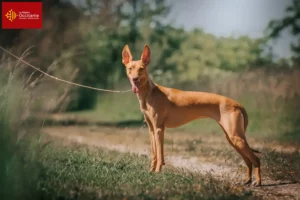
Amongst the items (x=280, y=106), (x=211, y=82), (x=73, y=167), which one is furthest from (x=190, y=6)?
(x=73, y=167)

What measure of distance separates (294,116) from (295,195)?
4.04m

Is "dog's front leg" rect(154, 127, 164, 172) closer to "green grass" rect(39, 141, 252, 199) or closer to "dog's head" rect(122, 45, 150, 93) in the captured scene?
"green grass" rect(39, 141, 252, 199)

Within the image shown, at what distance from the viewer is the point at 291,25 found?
26.4 feet

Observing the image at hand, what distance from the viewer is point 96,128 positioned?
8.38 meters

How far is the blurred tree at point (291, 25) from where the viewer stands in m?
7.68

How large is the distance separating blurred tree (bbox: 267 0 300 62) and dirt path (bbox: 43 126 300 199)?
2.22 meters

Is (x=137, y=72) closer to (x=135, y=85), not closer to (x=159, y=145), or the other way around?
(x=135, y=85)

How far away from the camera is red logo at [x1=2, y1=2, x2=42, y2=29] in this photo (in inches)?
232

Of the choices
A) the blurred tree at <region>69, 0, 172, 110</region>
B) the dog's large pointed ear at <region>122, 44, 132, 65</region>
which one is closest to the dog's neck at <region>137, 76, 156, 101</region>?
the dog's large pointed ear at <region>122, 44, 132, 65</region>

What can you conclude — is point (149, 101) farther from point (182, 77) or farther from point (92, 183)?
point (182, 77)

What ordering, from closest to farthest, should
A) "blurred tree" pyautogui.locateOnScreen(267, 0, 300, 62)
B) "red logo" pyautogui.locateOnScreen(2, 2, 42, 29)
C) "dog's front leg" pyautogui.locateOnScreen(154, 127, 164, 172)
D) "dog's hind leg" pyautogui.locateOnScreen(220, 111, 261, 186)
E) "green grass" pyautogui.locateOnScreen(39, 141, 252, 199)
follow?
"green grass" pyautogui.locateOnScreen(39, 141, 252, 199), "dog's hind leg" pyautogui.locateOnScreen(220, 111, 261, 186), "dog's front leg" pyautogui.locateOnScreen(154, 127, 164, 172), "red logo" pyautogui.locateOnScreen(2, 2, 42, 29), "blurred tree" pyautogui.locateOnScreen(267, 0, 300, 62)

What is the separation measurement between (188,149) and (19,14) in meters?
3.11

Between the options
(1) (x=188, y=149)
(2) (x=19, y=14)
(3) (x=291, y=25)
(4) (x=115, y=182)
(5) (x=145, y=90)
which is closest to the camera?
(4) (x=115, y=182)

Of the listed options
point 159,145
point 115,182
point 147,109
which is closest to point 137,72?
point 147,109
